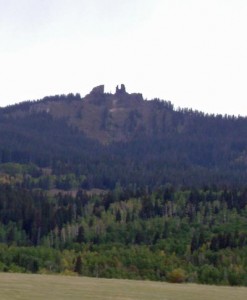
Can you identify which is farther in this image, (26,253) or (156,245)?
(156,245)

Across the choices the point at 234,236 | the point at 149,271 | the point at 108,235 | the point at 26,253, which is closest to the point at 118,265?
the point at 149,271

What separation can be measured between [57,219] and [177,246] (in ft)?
177

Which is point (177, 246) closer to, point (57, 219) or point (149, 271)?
point (149, 271)

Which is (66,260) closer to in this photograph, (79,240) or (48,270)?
(48,270)

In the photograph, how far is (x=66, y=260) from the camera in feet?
359

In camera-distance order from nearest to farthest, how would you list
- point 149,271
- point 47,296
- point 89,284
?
point 47,296 < point 89,284 < point 149,271

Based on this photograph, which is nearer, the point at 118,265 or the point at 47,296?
the point at 47,296

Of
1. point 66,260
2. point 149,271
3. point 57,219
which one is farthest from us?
point 57,219

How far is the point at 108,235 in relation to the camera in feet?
467

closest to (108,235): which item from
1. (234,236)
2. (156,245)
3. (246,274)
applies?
(156,245)

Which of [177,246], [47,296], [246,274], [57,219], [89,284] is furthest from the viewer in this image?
[57,219]

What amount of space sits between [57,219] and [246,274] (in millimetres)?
82623

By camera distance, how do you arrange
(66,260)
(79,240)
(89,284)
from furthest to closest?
(79,240) < (66,260) < (89,284)

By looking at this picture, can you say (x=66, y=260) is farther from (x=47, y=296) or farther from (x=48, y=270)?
(x=47, y=296)
